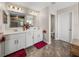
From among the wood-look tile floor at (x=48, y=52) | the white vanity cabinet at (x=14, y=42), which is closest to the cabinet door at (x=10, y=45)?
the white vanity cabinet at (x=14, y=42)

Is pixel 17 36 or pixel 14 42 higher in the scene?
pixel 17 36

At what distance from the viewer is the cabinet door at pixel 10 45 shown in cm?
281

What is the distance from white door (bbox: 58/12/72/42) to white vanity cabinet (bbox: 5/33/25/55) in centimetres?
287

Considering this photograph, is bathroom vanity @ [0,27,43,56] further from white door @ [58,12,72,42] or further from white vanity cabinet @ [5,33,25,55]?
white door @ [58,12,72,42]

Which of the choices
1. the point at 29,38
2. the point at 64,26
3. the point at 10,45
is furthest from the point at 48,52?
the point at 64,26

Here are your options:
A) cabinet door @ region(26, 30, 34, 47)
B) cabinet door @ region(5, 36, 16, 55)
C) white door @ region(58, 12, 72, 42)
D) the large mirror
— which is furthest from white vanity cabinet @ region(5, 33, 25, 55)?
white door @ region(58, 12, 72, 42)

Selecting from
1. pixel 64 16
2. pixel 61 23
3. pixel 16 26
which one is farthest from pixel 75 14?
pixel 16 26

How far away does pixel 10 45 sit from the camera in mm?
2947

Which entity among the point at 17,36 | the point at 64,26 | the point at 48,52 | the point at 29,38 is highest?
the point at 64,26

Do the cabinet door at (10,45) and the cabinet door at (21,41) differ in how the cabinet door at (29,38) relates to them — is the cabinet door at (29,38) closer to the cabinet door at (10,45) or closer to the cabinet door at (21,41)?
the cabinet door at (21,41)

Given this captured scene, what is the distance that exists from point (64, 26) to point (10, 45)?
11.9ft

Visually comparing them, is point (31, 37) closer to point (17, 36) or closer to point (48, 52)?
point (17, 36)

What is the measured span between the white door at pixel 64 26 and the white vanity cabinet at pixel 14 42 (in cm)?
287

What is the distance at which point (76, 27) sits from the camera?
4242mm
